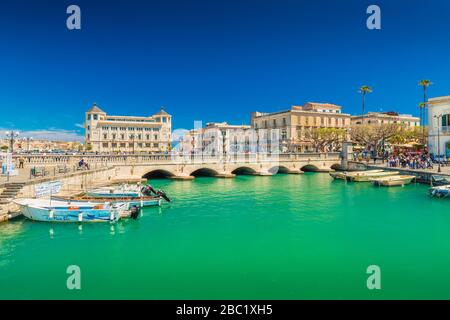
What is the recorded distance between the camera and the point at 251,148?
3927 inches

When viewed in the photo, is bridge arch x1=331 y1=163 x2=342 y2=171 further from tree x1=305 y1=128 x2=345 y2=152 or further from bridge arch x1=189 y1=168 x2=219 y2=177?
bridge arch x1=189 y1=168 x2=219 y2=177

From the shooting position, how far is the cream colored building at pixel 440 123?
53219mm

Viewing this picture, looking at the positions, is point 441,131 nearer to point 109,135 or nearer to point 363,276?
point 363,276

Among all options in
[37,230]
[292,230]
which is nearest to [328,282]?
[292,230]

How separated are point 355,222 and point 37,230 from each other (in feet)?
70.3

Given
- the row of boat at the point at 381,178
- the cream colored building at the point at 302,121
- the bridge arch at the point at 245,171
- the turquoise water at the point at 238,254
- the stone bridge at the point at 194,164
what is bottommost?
the turquoise water at the point at 238,254

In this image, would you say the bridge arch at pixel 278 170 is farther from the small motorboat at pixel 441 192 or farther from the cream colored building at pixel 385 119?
the cream colored building at pixel 385 119

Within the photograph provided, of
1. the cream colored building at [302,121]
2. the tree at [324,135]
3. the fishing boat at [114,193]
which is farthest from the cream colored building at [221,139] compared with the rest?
the fishing boat at [114,193]

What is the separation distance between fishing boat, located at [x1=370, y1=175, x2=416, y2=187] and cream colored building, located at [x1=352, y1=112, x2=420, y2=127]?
198 ft

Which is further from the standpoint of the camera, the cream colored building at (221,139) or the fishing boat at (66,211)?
the cream colored building at (221,139)

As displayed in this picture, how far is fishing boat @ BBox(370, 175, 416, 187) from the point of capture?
4181cm

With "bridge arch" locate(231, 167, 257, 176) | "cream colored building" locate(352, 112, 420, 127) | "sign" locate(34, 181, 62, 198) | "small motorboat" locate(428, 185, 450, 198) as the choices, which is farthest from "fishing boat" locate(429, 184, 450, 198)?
"cream colored building" locate(352, 112, 420, 127)

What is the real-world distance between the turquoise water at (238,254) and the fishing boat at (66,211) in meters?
0.65

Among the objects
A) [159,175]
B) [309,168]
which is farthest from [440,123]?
[159,175]
